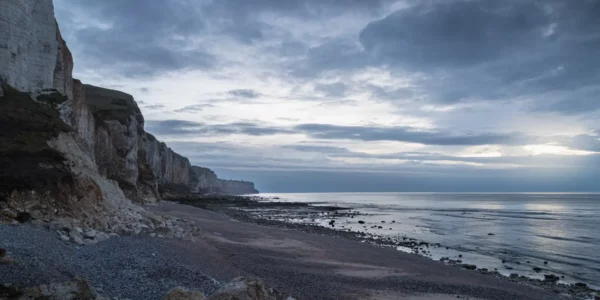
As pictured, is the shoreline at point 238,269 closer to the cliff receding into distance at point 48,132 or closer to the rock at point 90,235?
the rock at point 90,235

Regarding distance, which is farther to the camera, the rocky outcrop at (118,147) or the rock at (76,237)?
the rocky outcrop at (118,147)

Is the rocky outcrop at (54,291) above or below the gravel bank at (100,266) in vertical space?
above

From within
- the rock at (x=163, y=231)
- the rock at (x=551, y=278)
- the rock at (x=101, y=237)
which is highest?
the rock at (x=101, y=237)

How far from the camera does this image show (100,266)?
33.3 feet

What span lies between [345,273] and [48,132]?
1723 cm

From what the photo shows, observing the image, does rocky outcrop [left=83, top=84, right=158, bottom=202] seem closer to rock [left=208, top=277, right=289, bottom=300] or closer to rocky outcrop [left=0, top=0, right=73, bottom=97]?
rocky outcrop [left=0, top=0, right=73, bottom=97]

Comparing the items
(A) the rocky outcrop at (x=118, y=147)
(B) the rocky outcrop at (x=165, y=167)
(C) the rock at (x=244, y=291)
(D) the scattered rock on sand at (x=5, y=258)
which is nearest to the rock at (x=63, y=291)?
(D) the scattered rock on sand at (x=5, y=258)

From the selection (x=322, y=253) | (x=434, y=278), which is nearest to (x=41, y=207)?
(x=322, y=253)

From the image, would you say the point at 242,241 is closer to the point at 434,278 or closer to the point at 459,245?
the point at 434,278

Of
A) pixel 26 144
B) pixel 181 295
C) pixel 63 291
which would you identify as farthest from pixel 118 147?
pixel 181 295

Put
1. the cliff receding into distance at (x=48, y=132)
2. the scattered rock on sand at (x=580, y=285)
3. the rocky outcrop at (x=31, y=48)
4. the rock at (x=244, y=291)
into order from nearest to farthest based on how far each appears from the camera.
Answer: the rock at (x=244, y=291) < the cliff receding into distance at (x=48, y=132) < the scattered rock on sand at (x=580, y=285) < the rocky outcrop at (x=31, y=48)

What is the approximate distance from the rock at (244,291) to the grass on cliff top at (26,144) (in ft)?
38.2

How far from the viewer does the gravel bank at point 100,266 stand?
7908mm

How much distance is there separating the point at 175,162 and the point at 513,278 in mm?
111244
